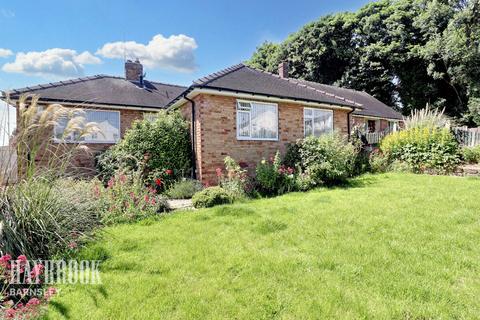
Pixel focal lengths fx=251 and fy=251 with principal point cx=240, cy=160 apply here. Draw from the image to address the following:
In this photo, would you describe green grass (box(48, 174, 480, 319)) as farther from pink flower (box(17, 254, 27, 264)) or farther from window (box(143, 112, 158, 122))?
window (box(143, 112, 158, 122))

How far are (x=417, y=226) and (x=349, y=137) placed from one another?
8.34m

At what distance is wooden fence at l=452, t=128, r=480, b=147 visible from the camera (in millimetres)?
12352

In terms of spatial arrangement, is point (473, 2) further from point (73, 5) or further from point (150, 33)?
point (73, 5)

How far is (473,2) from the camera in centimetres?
1432

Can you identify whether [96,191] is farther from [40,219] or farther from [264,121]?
[264,121]

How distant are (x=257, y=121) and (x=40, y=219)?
24.1 feet

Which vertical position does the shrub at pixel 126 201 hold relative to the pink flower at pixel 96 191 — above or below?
below

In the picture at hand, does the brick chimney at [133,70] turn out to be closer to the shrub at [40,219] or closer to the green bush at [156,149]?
the green bush at [156,149]

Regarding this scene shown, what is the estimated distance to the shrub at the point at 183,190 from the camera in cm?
775

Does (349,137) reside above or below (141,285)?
above

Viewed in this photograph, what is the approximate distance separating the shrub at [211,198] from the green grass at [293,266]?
3.17ft

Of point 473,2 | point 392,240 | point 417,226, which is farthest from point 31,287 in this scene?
point 473,2

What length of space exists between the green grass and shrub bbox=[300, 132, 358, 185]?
9.17ft

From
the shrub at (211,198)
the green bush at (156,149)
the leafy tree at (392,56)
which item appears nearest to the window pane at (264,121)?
the green bush at (156,149)
